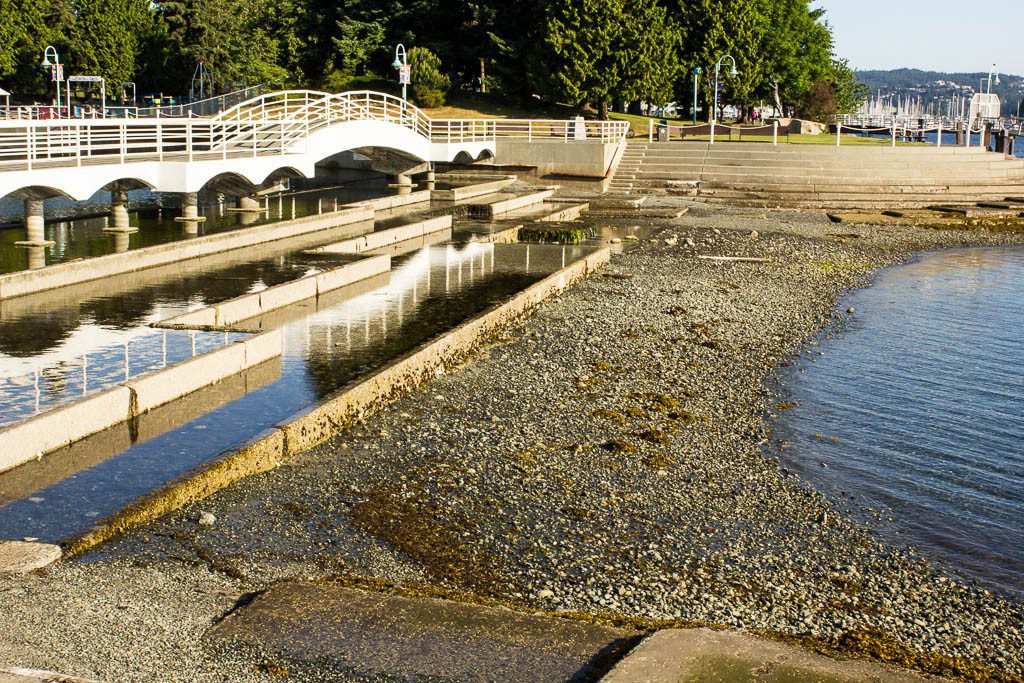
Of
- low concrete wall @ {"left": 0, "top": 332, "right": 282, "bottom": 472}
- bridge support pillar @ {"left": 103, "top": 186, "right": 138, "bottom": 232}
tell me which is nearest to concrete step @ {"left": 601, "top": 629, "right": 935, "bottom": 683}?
low concrete wall @ {"left": 0, "top": 332, "right": 282, "bottom": 472}

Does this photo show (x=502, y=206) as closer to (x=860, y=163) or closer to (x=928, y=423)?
(x=860, y=163)

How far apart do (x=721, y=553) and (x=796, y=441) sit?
388 centimetres

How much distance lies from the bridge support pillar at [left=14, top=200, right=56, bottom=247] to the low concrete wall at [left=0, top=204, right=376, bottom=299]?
6.81ft

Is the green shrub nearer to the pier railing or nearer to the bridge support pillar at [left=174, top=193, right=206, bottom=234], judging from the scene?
the pier railing

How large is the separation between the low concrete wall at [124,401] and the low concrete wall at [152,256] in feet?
16.5

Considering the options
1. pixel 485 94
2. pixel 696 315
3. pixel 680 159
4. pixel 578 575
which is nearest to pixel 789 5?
pixel 485 94

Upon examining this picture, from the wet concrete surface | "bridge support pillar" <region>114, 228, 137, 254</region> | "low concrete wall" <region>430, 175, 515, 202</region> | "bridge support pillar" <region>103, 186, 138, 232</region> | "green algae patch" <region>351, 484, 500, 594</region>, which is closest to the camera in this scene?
the wet concrete surface

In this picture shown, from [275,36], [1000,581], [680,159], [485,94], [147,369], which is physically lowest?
[1000,581]

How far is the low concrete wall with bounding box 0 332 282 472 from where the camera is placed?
8977 millimetres

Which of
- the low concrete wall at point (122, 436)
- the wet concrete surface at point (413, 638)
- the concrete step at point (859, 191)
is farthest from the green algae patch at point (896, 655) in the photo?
the concrete step at point (859, 191)

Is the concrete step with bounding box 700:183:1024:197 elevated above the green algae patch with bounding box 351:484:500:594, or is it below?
above

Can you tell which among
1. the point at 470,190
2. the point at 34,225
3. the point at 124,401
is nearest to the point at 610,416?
the point at 124,401

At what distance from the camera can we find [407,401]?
12250 millimetres

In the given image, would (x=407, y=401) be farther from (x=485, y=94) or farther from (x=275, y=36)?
(x=275, y=36)
